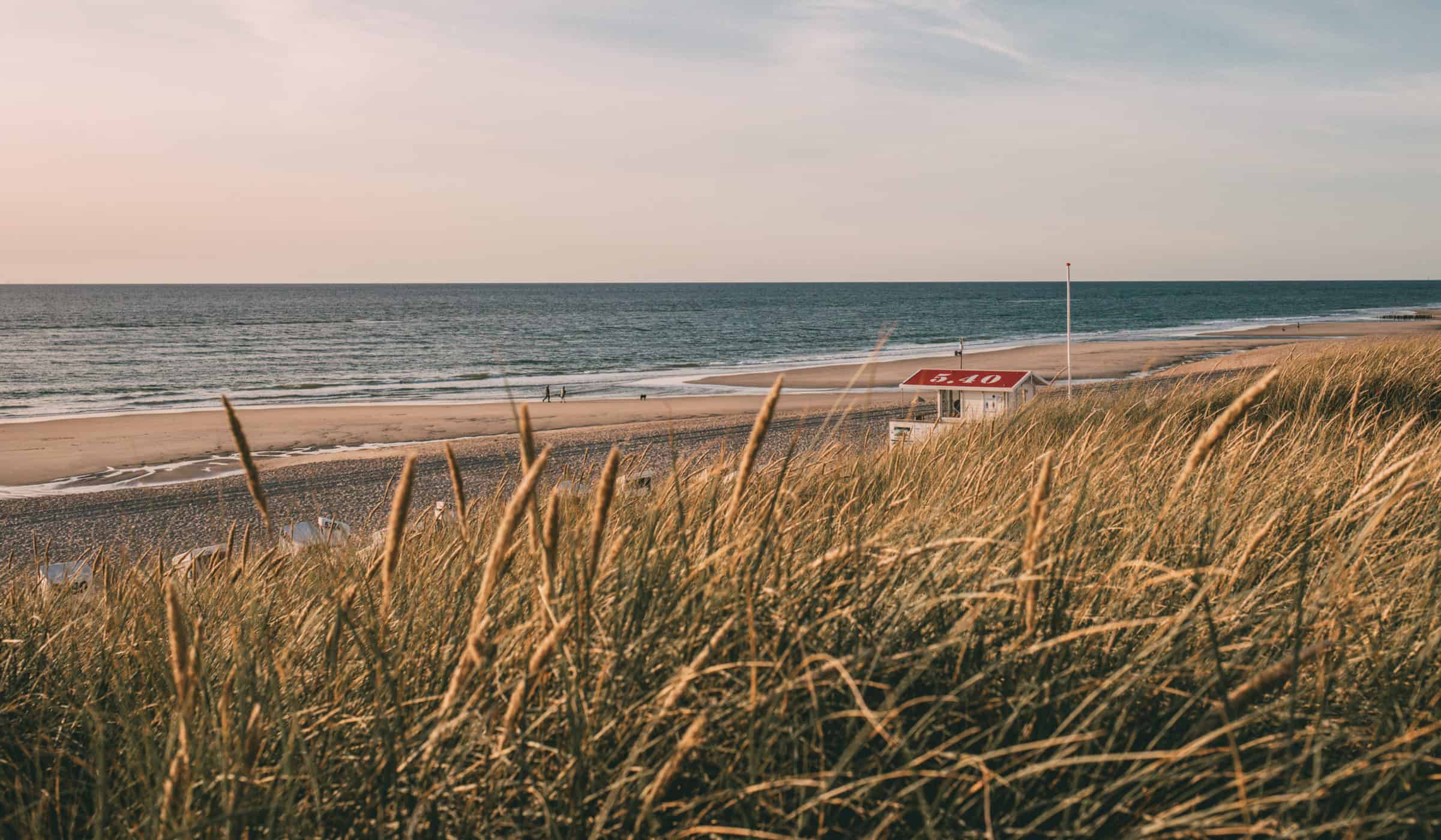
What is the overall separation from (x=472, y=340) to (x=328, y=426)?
39.9 m

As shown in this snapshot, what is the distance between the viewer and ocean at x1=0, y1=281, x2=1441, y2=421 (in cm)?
3547

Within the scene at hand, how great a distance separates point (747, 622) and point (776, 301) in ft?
474

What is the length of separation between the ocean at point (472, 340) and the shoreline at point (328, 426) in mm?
2624

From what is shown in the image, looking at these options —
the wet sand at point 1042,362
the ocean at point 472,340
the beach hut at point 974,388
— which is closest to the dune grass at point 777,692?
the ocean at point 472,340

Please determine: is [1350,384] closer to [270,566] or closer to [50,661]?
[270,566]

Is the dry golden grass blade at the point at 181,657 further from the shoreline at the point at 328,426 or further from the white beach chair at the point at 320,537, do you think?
the shoreline at the point at 328,426

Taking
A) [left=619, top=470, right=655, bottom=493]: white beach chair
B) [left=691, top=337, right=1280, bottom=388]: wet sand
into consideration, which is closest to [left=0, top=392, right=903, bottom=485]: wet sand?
[left=691, top=337, right=1280, bottom=388]: wet sand

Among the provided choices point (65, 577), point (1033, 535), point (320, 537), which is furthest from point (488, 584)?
point (65, 577)

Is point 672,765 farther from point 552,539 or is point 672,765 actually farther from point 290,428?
point 290,428

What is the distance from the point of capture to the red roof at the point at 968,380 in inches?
531

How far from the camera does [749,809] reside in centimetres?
174

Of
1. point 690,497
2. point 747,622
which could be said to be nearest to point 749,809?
point 747,622

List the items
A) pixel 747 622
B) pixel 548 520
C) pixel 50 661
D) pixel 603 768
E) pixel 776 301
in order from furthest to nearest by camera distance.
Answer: pixel 776 301
pixel 50 661
pixel 747 622
pixel 603 768
pixel 548 520

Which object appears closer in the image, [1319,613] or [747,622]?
[747,622]
